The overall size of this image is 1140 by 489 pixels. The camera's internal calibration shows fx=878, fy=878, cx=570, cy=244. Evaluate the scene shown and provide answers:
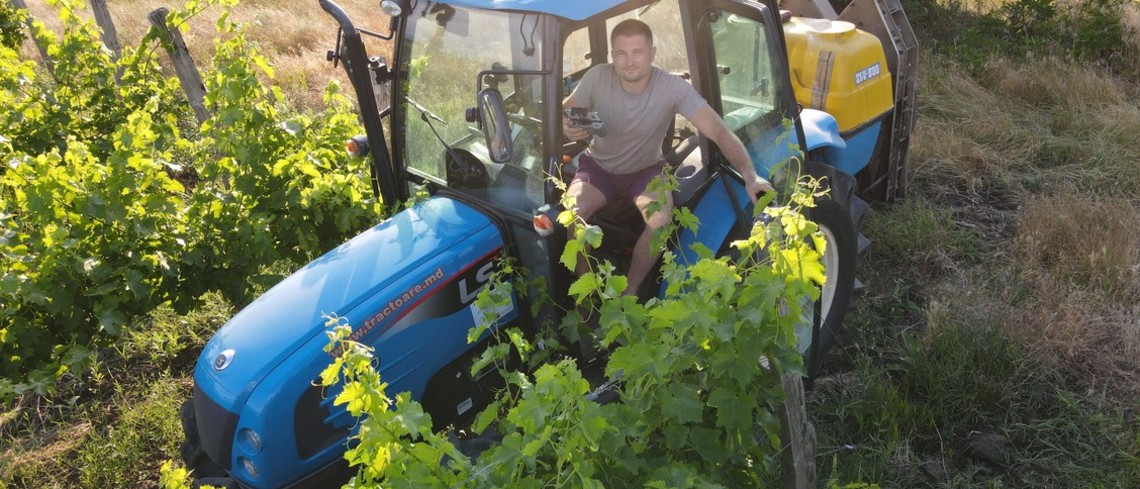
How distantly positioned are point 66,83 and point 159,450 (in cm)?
217

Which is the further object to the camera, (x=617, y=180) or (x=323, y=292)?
(x=617, y=180)

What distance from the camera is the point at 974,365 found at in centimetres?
396

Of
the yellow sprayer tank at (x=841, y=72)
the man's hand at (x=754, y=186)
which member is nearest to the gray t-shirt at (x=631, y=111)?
the man's hand at (x=754, y=186)

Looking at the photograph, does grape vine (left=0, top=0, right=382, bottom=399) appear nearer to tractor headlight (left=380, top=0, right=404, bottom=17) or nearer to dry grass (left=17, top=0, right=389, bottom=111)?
tractor headlight (left=380, top=0, right=404, bottom=17)

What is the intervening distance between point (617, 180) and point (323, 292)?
124cm

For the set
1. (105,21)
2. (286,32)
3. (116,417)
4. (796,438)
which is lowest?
(116,417)

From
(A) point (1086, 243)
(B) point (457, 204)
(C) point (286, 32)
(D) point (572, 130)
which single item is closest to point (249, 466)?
(B) point (457, 204)

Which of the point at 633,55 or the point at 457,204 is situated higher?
the point at 633,55

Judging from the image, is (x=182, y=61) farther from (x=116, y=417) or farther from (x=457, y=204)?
(x=457, y=204)

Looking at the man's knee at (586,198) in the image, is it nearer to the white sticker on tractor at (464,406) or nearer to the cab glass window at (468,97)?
the cab glass window at (468,97)

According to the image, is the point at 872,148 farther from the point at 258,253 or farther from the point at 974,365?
the point at 258,253

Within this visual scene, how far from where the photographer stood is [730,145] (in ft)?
10.9

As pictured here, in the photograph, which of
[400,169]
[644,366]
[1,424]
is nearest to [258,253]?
[400,169]

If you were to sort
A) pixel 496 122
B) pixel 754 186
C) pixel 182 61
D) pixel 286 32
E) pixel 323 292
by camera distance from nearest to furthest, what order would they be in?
pixel 496 122
pixel 323 292
pixel 754 186
pixel 182 61
pixel 286 32
